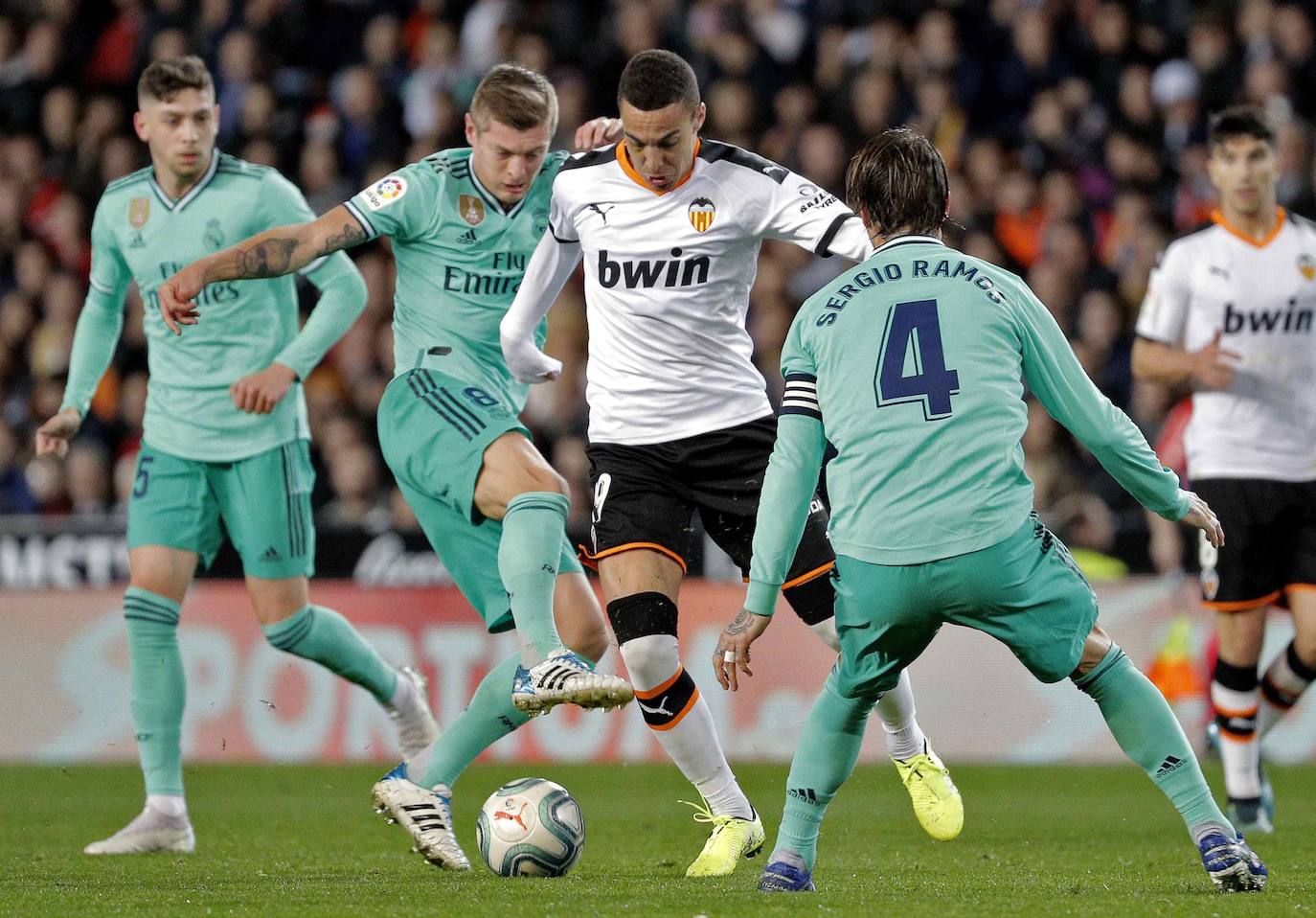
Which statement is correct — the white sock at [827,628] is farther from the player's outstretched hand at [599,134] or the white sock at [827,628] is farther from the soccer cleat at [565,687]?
the player's outstretched hand at [599,134]

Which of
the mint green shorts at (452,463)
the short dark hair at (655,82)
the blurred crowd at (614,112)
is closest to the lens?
the short dark hair at (655,82)

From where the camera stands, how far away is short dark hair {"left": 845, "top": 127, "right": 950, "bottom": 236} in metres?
4.99

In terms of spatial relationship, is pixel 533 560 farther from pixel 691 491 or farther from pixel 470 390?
pixel 470 390

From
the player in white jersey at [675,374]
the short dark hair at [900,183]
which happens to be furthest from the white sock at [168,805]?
the short dark hair at [900,183]

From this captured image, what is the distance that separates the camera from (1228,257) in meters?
7.71

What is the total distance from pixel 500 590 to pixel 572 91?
26.6ft

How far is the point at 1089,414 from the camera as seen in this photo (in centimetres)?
488

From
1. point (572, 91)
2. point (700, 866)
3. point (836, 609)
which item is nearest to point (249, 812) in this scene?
point (700, 866)

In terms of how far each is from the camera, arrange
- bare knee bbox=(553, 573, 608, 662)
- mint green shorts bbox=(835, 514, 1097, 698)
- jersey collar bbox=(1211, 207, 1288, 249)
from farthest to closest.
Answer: jersey collar bbox=(1211, 207, 1288, 249), bare knee bbox=(553, 573, 608, 662), mint green shorts bbox=(835, 514, 1097, 698)

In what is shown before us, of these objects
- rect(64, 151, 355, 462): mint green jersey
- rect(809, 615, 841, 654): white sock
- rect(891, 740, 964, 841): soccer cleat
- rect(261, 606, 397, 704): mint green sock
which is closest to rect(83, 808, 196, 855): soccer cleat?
rect(261, 606, 397, 704): mint green sock

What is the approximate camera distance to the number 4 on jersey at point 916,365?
4832mm

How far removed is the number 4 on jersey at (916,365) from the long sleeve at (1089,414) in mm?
244

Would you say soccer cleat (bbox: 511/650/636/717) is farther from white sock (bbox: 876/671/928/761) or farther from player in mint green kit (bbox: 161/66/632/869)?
white sock (bbox: 876/671/928/761)

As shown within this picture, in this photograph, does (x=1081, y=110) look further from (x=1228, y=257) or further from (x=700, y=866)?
(x=700, y=866)
